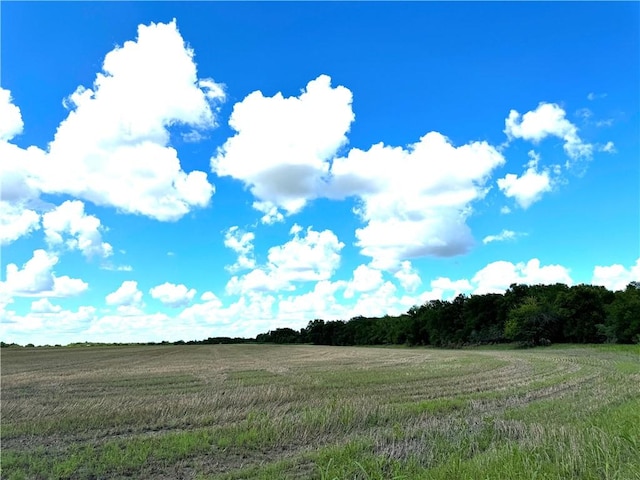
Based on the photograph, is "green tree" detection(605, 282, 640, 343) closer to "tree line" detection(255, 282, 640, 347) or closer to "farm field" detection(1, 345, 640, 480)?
"tree line" detection(255, 282, 640, 347)

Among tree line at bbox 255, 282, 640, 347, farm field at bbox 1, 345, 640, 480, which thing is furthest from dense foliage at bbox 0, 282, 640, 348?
farm field at bbox 1, 345, 640, 480

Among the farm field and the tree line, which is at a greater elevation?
the tree line

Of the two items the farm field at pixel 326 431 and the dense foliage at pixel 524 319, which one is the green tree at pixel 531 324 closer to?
the dense foliage at pixel 524 319

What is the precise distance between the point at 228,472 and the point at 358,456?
2589mm

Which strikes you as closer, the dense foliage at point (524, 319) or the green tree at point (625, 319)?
the green tree at point (625, 319)

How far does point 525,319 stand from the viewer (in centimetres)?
7756

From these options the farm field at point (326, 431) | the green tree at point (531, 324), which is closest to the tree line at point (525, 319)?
the green tree at point (531, 324)

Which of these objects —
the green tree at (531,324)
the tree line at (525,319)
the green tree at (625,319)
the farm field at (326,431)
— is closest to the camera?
the farm field at (326,431)

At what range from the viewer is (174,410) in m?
15.0

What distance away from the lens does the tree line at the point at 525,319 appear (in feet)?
220

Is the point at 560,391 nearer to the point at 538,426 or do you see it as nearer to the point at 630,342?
the point at 538,426

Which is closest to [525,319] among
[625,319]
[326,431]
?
[625,319]

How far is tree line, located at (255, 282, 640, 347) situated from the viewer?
67.0m

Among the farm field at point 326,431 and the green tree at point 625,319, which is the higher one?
the green tree at point 625,319
